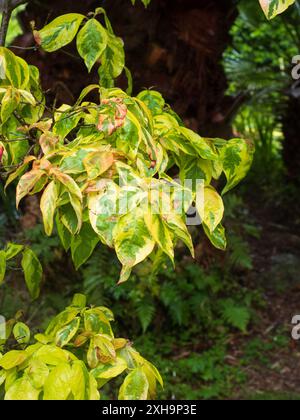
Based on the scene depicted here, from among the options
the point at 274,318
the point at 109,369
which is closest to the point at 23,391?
the point at 109,369

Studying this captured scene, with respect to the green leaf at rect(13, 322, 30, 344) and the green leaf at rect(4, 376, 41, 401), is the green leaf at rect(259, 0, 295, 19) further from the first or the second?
the green leaf at rect(13, 322, 30, 344)

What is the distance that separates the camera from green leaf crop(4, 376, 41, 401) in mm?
1314

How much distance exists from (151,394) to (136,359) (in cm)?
10

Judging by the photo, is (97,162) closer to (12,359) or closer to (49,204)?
(49,204)

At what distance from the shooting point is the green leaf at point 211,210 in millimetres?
1357

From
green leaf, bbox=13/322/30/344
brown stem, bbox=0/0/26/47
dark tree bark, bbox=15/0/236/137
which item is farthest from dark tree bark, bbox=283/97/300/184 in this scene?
green leaf, bbox=13/322/30/344

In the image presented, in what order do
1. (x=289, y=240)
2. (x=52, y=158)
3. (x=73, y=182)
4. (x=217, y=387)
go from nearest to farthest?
(x=73, y=182) → (x=52, y=158) → (x=217, y=387) → (x=289, y=240)

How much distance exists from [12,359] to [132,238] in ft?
1.45

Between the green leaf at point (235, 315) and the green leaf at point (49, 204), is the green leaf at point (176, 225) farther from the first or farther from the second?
the green leaf at point (235, 315)

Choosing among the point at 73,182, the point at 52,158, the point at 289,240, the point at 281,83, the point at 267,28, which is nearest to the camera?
the point at 73,182

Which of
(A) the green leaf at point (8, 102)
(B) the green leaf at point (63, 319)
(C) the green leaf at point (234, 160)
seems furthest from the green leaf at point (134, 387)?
(A) the green leaf at point (8, 102)

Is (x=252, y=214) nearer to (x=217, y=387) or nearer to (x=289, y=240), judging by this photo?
(x=289, y=240)

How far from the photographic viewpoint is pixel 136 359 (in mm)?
1521

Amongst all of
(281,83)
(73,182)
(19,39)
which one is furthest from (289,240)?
(73,182)
